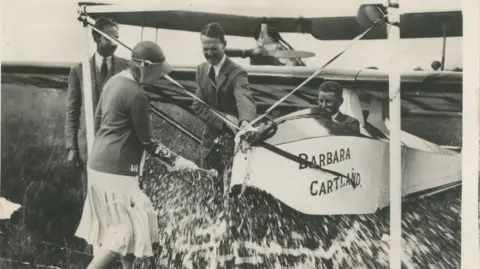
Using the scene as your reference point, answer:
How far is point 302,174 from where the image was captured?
1566 mm

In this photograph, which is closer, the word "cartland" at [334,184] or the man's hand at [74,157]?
the word "cartland" at [334,184]

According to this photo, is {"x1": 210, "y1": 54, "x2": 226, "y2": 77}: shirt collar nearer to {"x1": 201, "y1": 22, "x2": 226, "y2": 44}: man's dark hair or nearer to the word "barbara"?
{"x1": 201, "y1": 22, "x2": 226, "y2": 44}: man's dark hair

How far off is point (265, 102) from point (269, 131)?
77 mm

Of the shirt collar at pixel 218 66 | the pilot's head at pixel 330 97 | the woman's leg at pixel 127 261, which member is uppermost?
the shirt collar at pixel 218 66

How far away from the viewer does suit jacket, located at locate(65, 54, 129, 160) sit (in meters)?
1.67

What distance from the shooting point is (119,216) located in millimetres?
1634

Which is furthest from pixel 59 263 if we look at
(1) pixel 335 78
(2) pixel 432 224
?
(2) pixel 432 224

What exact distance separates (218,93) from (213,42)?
0.45 feet

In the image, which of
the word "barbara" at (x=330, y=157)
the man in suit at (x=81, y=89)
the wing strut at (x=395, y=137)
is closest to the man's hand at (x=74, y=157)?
the man in suit at (x=81, y=89)

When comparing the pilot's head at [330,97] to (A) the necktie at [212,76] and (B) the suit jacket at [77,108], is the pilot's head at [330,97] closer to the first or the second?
(A) the necktie at [212,76]

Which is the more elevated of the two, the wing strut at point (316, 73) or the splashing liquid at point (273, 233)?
the wing strut at point (316, 73)

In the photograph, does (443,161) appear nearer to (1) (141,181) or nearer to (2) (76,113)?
(1) (141,181)

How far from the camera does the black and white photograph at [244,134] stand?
1535 millimetres

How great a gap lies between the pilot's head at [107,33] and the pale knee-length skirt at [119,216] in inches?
13.1
